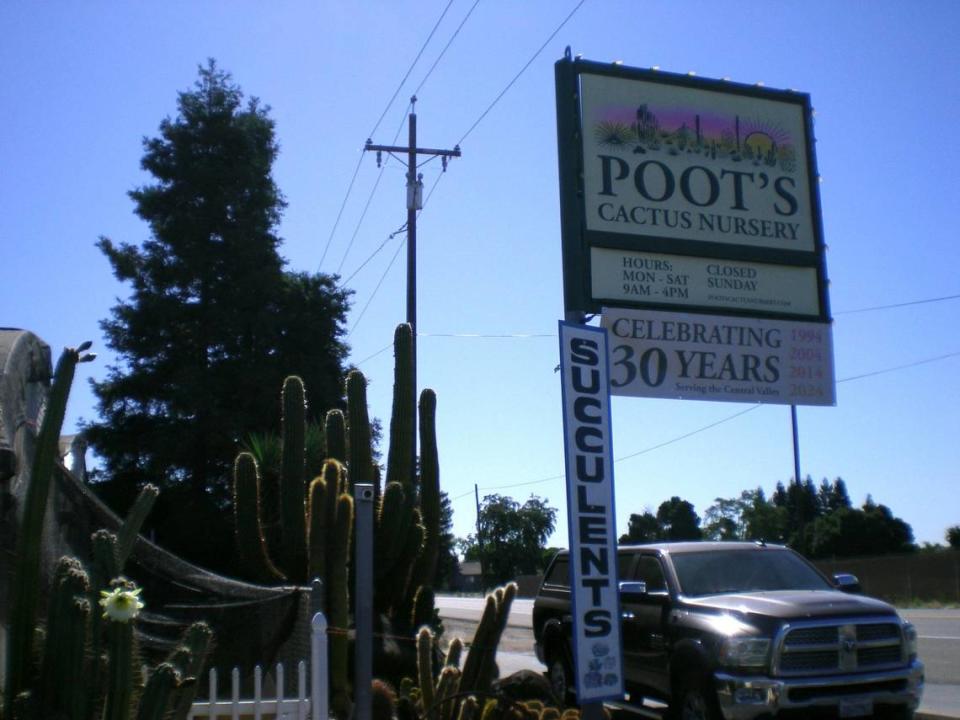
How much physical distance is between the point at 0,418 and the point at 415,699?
3.84 meters

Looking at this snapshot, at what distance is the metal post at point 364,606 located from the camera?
5.26 meters

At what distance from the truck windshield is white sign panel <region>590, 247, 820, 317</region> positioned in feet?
7.97

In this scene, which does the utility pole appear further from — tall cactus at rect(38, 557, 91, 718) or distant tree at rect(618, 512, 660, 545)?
distant tree at rect(618, 512, 660, 545)

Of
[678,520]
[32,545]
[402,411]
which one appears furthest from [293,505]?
[678,520]

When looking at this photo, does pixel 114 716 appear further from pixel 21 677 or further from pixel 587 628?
pixel 587 628

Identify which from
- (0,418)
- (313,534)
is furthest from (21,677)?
(313,534)

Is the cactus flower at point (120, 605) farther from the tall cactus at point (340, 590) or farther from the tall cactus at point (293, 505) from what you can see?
the tall cactus at point (293, 505)

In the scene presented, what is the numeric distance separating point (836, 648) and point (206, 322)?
63.5 feet

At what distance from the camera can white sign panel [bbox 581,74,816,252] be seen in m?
9.05

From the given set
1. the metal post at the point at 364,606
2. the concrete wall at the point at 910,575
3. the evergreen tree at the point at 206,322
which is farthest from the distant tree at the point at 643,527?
the metal post at the point at 364,606

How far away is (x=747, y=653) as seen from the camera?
8.64 meters

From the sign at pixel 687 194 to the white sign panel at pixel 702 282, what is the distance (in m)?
0.01

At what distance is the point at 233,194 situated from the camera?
26.4 meters

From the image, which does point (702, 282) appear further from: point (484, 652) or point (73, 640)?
point (73, 640)
